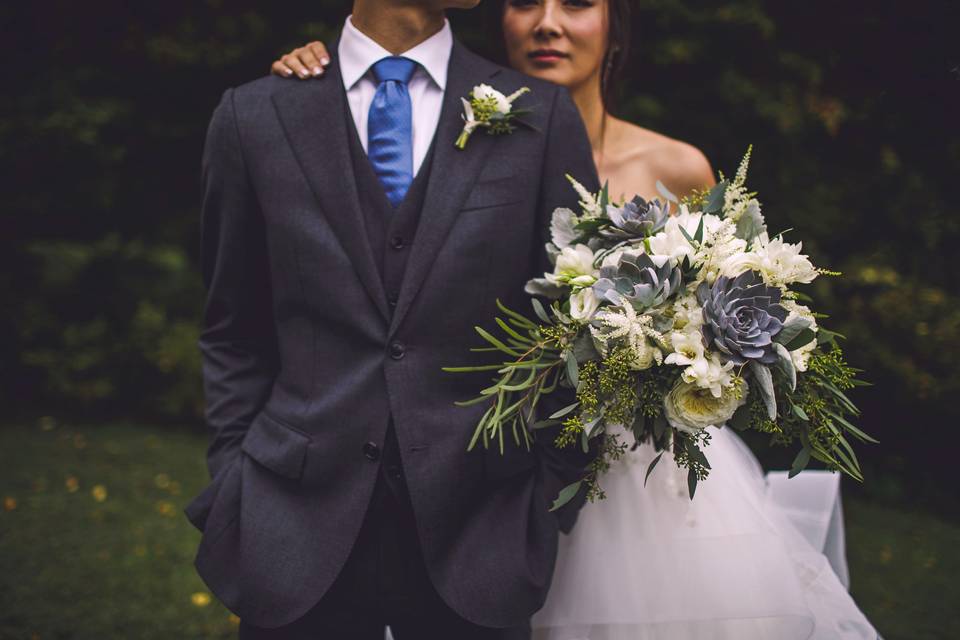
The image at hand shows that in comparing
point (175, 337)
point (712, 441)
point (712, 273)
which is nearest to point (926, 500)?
point (712, 441)

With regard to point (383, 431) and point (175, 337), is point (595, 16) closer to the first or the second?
point (383, 431)

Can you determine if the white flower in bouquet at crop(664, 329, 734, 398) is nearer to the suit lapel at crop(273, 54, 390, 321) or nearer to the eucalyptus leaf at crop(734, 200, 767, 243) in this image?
the eucalyptus leaf at crop(734, 200, 767, 243)

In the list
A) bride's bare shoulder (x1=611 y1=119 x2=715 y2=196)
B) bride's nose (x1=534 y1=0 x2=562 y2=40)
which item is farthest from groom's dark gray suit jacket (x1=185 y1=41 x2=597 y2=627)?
bride's bare shoulder (x1=611 y1=119 x2=715 y2=196)

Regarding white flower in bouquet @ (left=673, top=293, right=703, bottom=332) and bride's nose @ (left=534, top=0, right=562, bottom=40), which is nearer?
white flower in bouquet @ (left=673, top=293, right=703, bottom=332)

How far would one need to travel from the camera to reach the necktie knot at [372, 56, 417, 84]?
78.8 inches

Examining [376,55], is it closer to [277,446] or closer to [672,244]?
[672,244]

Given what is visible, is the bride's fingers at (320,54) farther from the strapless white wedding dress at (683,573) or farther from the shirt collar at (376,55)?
the strapless white wedding dress at (683,573)

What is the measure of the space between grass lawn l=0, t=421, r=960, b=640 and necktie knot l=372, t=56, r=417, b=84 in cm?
282

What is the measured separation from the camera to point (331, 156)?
1950 mm

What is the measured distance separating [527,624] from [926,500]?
12.3 feet

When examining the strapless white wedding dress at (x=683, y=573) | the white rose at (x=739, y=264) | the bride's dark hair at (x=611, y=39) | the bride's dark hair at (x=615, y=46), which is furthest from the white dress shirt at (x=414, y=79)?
the strapless white wedding dress at (x=683, y=573)

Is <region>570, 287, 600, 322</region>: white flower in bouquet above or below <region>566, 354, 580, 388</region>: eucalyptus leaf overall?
above

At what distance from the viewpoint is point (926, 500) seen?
4.86 meters

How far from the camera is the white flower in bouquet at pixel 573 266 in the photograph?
1785 millimetres
